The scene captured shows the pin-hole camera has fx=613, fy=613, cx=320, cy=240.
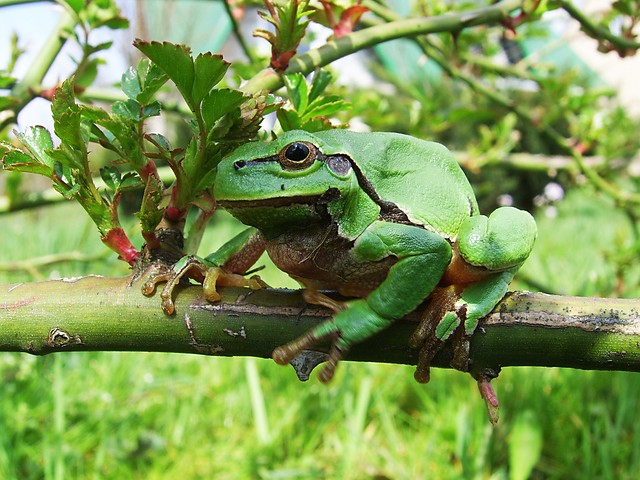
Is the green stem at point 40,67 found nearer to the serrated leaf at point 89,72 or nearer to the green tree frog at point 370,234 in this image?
the serrated leaf at point 89,72

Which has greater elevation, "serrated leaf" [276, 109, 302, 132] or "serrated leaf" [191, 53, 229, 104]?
"serrated leaf" [191, 53, 229, 104]

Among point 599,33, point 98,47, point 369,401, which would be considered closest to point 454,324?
point 98,47

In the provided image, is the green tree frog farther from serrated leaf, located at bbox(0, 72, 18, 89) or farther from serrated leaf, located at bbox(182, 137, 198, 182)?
serrated leaf, located at bbox(0, 72, 18, 89)

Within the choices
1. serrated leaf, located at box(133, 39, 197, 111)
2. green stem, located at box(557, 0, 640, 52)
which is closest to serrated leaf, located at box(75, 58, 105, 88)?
serrated leaf, located at box(133, 39, 197, 111)

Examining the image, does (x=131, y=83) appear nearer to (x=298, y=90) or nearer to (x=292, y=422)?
(x=298, y=90)

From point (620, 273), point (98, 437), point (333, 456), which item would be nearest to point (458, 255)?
point (620, 273)

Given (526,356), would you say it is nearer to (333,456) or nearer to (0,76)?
(0,76)
